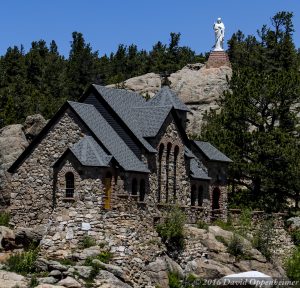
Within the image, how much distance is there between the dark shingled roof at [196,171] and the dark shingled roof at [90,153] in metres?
9.36

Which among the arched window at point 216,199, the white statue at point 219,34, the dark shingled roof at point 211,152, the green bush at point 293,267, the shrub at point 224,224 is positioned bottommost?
the green bush at point 293,267

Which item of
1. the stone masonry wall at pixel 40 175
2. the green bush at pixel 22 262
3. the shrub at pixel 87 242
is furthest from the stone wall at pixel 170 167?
the green bush at pixel 22 262

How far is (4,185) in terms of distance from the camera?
51.1m

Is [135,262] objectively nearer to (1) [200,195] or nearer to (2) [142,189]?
(2) [142,189]

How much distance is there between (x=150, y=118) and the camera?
48312mm

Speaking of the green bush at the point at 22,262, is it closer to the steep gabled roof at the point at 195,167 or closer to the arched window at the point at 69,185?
the arched window at the point at 69,185

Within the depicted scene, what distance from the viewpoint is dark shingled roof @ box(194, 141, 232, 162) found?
5359 cm

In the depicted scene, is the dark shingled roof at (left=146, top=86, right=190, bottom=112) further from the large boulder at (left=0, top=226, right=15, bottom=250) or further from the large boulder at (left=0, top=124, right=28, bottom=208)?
the large boulder at (left=0, top=226, right=15, bottom=250)

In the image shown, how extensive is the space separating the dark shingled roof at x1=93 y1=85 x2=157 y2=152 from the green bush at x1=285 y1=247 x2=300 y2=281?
12431 mm

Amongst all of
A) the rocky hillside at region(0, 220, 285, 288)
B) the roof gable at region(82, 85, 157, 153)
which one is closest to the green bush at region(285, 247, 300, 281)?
the rocky hillside at region(0, 220, 285, 288)

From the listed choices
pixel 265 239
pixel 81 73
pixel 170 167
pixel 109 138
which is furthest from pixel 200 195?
pixel 81 73

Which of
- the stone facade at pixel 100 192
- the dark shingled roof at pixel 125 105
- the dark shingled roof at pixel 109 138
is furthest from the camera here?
the dark shingled roof at pixel 125 105

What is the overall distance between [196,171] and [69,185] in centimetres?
1196

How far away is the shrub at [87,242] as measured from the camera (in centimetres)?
4173
